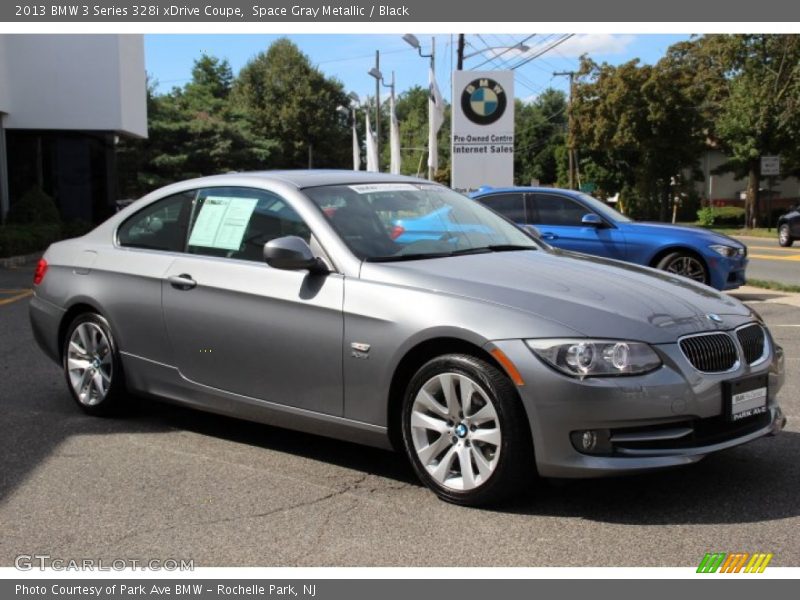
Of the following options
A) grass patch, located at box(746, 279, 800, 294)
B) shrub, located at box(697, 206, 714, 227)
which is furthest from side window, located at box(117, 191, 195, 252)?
shrub, located at box(697, 206, 714, 227)

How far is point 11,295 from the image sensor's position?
42.4ft

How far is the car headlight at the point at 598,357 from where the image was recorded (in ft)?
12.8

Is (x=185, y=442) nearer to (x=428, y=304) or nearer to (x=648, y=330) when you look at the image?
(x=428, y=304)

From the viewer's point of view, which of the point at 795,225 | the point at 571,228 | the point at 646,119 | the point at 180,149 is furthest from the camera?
the point at 180,149

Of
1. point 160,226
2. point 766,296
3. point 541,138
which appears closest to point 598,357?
point 160,226

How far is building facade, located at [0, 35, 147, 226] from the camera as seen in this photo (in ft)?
80.6

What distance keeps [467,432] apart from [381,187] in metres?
1.84

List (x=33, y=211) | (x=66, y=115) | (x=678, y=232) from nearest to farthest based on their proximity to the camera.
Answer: (x=678, y=232) → (x=33, y=211) → (x=66, y=115)

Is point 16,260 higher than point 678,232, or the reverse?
point 678,232

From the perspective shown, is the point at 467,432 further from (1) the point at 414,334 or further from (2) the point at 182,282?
(2) the point at 182,282

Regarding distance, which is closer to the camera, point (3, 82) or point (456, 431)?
point (456, 431)

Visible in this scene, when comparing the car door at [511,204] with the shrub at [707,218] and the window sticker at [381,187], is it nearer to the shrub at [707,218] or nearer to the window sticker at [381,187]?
the window sticker at [381,187]

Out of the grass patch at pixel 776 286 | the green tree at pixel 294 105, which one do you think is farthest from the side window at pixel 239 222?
the green tree at pixel 294 105
